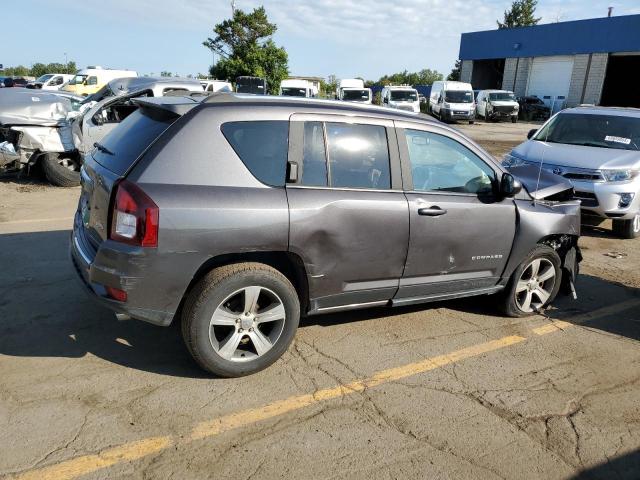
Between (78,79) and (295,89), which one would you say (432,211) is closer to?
(295,89)

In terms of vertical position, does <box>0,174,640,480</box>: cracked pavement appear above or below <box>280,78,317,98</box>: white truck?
below

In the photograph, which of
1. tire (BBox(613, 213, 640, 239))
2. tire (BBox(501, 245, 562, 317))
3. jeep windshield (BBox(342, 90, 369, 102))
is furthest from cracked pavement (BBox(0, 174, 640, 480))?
jeep windshield (BBox(342, 90, 369, 102))

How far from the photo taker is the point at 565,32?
39562 mm

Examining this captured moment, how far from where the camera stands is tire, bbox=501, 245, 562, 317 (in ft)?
15.1

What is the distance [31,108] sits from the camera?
9.73 meters

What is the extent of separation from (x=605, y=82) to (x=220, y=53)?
3118 centimetres

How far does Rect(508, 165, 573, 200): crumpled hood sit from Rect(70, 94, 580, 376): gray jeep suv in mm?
453

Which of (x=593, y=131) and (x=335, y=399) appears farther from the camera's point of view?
(x=593, y=131)

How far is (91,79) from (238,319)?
30023 mm

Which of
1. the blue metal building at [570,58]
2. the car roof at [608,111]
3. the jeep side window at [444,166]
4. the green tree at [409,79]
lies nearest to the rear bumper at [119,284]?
the jeep side window at [444,166]

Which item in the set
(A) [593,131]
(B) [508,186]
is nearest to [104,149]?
(B) [508,186]

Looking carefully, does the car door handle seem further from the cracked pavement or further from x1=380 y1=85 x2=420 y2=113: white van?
x1=380 y1=85 x2=420 y2=113: white van

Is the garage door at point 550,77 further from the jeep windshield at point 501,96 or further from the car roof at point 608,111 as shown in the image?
the car roof at point 608,111

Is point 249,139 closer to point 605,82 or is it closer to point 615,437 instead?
point 615,437
